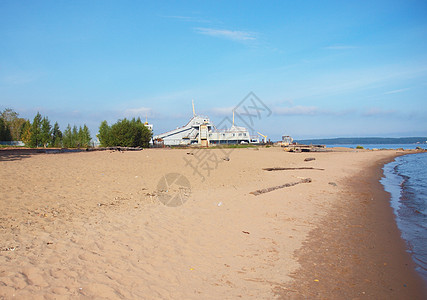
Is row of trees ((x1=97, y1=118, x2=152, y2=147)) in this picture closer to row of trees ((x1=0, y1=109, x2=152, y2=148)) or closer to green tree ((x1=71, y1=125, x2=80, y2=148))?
row of trees ((x1=0, y1=109, x2=152, y2=148))

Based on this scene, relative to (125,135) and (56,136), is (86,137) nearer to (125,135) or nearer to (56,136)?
(56,136)

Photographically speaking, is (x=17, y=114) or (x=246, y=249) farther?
(x=17, y=114)

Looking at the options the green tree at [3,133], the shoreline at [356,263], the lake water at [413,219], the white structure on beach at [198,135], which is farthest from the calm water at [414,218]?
the green tree at [3,133]

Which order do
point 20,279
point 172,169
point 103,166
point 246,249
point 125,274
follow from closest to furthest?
point 20,279 < point 125,274 < point 246,249 < point 103,166 < point 172,169

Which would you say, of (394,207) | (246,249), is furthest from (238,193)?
(394,207)

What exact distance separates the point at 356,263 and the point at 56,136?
55707mm

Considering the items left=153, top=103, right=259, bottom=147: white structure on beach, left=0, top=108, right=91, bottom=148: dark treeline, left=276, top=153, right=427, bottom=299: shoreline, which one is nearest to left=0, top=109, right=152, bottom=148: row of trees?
left=0, top=108, right=91, bottom=148: dark treeline

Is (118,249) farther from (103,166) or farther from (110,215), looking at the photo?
(103,166)

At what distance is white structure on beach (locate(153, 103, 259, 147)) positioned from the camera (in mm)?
67438

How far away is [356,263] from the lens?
226 inches

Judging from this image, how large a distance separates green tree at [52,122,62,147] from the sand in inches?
1701

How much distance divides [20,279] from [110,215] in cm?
362

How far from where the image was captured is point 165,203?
30.4ft

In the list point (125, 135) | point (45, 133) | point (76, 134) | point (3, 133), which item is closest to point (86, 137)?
point (76, 134)
